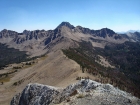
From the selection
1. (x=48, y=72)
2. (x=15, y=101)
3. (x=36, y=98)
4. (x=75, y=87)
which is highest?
(x=75, y=87)

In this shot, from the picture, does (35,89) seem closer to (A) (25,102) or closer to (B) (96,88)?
(A) (25,102)

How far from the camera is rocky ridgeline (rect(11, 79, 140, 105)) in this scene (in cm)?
2805

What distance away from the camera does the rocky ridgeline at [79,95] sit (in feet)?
92.0

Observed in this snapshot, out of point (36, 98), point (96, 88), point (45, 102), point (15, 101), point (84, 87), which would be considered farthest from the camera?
point (15, 101)

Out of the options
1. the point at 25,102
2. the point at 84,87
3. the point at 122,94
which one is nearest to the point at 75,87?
the point at 84,87

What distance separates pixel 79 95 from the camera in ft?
102

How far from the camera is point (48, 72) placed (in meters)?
149

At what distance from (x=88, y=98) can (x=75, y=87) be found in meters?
9.08

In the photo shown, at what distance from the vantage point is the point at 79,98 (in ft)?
98.6

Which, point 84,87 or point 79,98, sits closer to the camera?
point 79,98

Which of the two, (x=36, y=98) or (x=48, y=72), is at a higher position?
(x=36, y=98)

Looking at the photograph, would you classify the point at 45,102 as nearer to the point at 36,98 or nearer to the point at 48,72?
the point at 36,98

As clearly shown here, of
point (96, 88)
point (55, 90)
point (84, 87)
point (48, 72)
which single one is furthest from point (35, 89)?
point (48, 72)

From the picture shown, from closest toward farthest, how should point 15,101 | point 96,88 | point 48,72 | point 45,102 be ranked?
point 96,88 < point 45,102 < point 15,101 < point 48,72
